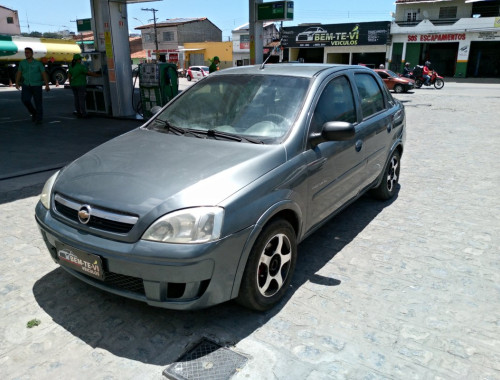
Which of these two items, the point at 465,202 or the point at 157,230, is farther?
the point at 465,202

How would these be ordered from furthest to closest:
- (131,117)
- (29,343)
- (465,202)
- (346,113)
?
1. (131,117)
2. (465,202)
3. (346,113)
4. (29,343)

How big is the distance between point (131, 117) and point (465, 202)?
940 cm

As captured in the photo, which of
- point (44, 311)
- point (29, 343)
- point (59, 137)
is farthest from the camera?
point (59, 137)

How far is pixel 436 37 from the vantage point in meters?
38.2

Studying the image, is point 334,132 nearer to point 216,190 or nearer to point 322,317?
point 216,190

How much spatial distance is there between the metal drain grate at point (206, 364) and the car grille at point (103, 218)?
0.85 m

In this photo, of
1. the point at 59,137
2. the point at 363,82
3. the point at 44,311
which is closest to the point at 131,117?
the point at 59,137

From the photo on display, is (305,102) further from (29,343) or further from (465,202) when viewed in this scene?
(465,202)

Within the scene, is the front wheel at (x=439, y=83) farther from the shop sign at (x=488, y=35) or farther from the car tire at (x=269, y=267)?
the car tire at (x=269, y=267)

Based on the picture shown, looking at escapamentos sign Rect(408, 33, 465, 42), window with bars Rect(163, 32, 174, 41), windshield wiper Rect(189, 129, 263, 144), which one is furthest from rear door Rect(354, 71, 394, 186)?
window with bars Rect(163, 32, 174, 41)

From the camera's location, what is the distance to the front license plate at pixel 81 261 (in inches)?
101

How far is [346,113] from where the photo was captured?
154 inches

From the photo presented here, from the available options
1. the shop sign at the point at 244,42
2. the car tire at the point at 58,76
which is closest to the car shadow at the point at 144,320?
the car tire at the point at 58,76

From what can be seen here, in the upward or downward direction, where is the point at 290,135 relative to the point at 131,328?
upward
